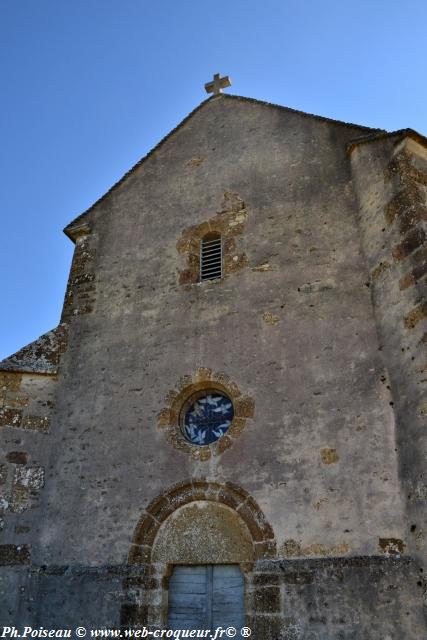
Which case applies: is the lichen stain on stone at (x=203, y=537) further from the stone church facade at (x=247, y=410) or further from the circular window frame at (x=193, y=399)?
the circular window frame at (x=193, y=399)

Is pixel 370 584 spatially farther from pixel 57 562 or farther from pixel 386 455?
pixel 57 562

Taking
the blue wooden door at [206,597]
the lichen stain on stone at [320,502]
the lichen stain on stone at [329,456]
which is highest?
the lichen stain on stone at [329,456]

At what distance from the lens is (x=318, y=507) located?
613 cm

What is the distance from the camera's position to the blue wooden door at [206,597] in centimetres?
628

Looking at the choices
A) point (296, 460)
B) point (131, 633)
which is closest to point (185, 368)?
point (296, 460)

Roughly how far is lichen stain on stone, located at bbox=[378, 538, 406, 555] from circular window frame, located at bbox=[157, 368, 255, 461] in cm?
203

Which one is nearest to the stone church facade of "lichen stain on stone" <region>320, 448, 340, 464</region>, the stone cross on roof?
"lichen stain on stone" <region>320, 448, 340, 464</region>

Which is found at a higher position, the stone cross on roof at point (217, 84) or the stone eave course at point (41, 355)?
the stone cross on roof at point (217, 84)

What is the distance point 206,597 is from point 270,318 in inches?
133

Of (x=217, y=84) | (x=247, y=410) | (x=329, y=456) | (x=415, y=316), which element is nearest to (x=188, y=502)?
(x=247, y=410)

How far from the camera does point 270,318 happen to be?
295 inches

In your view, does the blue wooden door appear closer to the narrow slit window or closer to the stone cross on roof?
the narrow slit window

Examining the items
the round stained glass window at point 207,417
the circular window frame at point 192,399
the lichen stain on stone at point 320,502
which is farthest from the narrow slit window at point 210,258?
the lichen stain on stone at point 320,502

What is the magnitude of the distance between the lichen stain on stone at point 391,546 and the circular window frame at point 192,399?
6.65 ft
